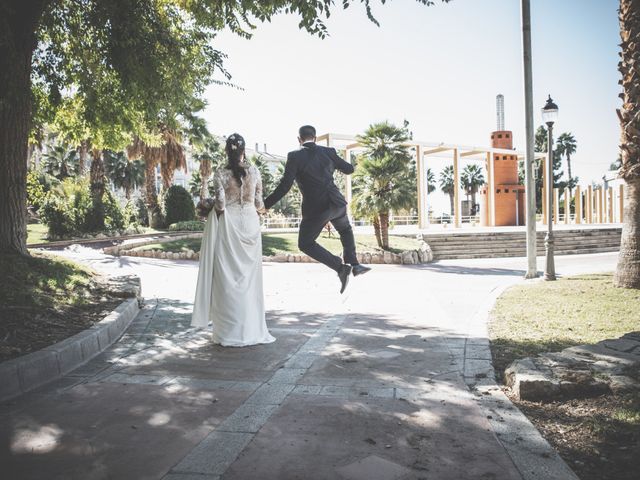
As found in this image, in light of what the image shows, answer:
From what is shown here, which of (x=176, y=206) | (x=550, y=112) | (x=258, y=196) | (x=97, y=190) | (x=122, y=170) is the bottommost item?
(x=258, y=196)

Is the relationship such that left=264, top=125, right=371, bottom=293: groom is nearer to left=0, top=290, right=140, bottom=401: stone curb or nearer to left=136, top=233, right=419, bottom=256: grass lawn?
left=0, top=290, right=140, bottom=401: stone curb

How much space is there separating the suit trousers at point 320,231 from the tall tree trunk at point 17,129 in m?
4.58

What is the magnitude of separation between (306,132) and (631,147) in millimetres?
6093

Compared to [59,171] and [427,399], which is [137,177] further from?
[427,399]

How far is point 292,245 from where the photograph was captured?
64.9ft

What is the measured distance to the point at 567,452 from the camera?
257 centimetres

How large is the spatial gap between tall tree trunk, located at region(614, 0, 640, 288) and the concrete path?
3.83 m

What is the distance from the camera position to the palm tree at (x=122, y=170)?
45347mm

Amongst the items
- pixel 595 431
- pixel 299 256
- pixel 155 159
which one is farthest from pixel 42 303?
pixel 155 159

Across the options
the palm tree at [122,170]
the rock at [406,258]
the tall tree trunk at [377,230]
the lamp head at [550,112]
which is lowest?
the rock at [406,258]

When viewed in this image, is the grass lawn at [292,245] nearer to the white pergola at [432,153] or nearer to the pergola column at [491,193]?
the white pergola at [432,153]

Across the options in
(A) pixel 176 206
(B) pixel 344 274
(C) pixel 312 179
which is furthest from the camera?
(A) pixel 176 206

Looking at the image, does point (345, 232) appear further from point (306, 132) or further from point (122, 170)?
point (122, 170)

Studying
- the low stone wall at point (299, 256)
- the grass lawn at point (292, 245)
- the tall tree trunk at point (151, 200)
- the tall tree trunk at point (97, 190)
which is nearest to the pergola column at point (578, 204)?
the grass lawn at point (292, 245)
